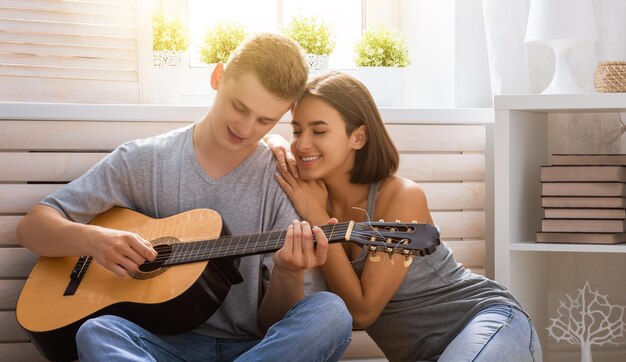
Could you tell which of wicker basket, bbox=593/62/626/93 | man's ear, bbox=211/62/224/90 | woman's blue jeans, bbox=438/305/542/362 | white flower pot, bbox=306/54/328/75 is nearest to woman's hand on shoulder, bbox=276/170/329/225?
man's ear, bbox=211/62/224/90

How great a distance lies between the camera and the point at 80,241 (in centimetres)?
167

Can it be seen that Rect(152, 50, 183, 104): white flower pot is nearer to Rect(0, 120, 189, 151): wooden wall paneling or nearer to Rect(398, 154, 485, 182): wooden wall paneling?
Rect(0, 120, 189, 151): wooden wall paneling

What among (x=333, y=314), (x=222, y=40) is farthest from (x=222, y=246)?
(x=222, y=40)

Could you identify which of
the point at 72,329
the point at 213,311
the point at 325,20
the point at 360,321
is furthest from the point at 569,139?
the point at 72,329

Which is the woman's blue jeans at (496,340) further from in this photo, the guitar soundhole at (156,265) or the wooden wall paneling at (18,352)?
the wooden wall paneling at (18,352)

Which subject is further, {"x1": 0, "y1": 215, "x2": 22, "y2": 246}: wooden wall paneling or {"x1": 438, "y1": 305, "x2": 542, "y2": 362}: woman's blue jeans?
{"x1": 0, "y1": 215, "x2": 22, "y2": 246}: wooden wall paneling

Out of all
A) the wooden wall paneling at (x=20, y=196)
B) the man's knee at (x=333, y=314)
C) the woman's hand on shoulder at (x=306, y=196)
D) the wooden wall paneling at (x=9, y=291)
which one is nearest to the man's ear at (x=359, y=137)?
the woman's hand on shoulder at (x=306, y=196)

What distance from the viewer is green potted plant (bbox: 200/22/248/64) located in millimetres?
2311

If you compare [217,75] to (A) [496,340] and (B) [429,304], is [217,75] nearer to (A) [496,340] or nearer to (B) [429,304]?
(B) [429,304]

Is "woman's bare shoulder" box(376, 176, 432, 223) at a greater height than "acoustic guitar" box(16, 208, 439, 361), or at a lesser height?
greater

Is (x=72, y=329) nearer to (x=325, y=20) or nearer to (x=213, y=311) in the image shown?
(x=213, y=311)

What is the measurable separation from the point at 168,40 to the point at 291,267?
95cm

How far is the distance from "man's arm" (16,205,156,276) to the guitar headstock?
0.41 meters

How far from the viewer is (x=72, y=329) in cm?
162
